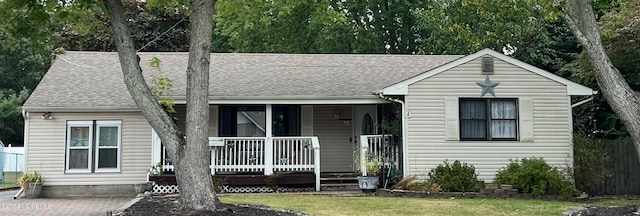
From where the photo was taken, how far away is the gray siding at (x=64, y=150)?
46.6ft

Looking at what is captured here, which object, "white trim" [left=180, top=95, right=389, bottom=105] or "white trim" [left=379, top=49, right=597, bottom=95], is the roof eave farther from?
"white trim" [left=379, top=49, right=597, bottom=95]

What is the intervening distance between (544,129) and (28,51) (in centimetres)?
3364

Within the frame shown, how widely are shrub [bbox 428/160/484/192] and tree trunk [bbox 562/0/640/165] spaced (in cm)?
391

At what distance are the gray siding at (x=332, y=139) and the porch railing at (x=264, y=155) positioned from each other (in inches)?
62.7

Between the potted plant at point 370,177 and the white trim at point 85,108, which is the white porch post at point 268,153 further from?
the white trim at point 85,108

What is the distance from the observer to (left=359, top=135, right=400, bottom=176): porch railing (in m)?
13.8

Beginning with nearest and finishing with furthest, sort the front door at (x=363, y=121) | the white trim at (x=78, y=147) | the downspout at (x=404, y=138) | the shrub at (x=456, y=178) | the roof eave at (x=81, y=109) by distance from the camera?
1. the shrub at (x=456, y=178)
2. the downspout at (x=404, y=138)
3. the roof eave at (x=81, y=109)
4. the white trim at (x=78, y=147)
5. the front door at (x=363, y=121)

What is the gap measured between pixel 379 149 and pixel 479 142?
2426 millimetres

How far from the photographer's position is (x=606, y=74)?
9.67 meters

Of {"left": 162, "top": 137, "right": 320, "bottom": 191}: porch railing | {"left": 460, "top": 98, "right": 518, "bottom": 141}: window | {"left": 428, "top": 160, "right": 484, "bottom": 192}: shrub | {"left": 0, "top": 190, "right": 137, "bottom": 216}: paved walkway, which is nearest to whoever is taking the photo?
{"left": 0, "top": 190, "right": 137, "bottom": 216}: paved walkway

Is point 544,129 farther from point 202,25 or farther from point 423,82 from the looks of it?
point 202,25

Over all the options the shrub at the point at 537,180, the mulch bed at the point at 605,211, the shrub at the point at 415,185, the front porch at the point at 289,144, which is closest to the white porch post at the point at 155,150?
the front porch at the point at 289,144

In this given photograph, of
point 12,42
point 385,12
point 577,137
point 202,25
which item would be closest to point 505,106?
point 577,137

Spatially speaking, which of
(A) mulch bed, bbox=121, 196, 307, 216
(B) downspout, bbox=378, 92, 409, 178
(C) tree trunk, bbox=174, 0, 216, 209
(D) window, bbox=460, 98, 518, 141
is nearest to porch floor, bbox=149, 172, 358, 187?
(B) downspout, bbox=378, 92, 409, 178
